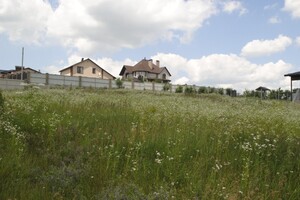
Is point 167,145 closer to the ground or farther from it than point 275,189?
farther from it

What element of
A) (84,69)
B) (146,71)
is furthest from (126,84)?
(146,71)

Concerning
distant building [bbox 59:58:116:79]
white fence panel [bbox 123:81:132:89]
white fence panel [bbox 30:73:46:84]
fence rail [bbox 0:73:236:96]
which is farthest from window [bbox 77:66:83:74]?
white fence panel [bbox 30:73:46:84]

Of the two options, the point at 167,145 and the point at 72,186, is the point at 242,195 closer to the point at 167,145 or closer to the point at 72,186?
the point at 167,145

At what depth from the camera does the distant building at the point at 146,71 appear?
98.6 m

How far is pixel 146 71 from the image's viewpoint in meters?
98.4

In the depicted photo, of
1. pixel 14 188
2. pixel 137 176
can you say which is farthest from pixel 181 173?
pixel 14 188

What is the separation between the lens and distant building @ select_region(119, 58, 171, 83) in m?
A: 98.6

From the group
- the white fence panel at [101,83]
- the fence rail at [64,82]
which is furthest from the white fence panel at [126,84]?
the white fence panel at [101,83]

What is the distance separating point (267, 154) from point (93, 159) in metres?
2.73

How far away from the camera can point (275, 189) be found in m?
3.91

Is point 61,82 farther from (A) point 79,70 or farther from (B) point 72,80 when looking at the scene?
(A) point 79,70

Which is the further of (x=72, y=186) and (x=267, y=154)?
(x=267, y=154)

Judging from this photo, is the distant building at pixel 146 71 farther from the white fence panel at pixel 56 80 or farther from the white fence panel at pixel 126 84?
the white fence panel at pixel 56 80

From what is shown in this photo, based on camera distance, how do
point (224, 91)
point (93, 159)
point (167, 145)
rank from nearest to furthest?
1. point (93, 159)
2. point (167, 145)
3. point (224, 91)
